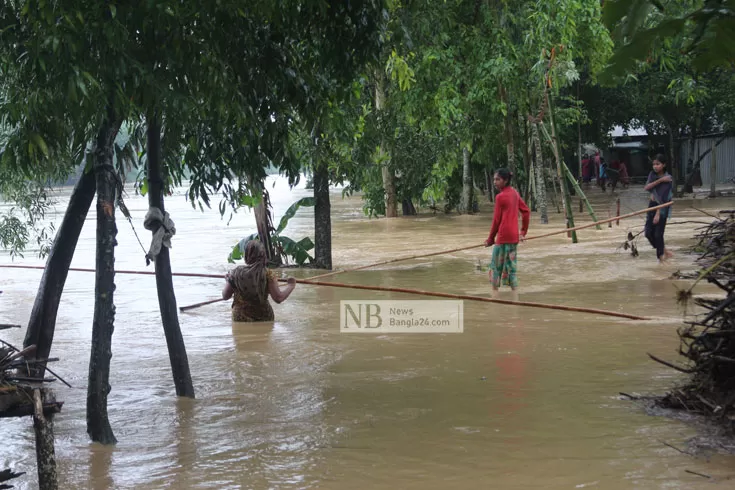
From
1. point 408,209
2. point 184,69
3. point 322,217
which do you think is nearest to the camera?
point 184,69

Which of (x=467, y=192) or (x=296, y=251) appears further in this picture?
(x=467, y=192)

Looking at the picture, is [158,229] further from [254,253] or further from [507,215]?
[507,215]

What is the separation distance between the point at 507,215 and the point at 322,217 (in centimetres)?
464

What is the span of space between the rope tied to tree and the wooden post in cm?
264

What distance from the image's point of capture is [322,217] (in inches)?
615

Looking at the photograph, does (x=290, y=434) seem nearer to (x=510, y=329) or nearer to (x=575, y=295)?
(x=510, y=329)

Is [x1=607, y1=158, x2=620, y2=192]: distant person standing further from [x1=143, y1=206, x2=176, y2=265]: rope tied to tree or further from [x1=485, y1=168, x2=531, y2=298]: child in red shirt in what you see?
[x1=143, y1=206, x2=176, y2=265]: rope tied to tree

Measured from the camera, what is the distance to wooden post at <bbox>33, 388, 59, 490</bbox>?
14.6 ft

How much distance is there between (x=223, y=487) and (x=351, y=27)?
352 centimetres

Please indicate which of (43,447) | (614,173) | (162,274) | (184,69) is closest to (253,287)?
(162,274)

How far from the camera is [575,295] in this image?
1253cm

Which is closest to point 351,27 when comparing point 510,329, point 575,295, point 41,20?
point 41,20

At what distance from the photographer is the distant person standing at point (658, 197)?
1432 centimetres

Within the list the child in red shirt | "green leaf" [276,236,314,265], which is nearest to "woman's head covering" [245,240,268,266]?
the child in red shirt
